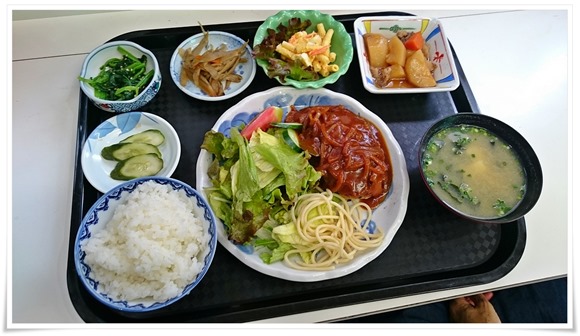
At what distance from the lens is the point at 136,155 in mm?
1811

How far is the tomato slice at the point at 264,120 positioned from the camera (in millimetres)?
1858

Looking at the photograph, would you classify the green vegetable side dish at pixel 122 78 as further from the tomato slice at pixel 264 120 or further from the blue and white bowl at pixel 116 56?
the tomato slice at pixel 264 120

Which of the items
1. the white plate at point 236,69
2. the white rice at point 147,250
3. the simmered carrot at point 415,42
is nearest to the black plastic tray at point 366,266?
the white plate at point 236,69

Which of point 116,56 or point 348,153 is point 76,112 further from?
point 348,153

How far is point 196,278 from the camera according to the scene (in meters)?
1.46

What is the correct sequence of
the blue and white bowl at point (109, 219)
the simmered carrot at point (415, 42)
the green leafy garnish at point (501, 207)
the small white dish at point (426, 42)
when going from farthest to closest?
the simmered carrot at point (415, 42)
the small white dish at point (426, 42)
the green leafy garnish at point (501, 207)
the blue and white bowl at point (109, 219)

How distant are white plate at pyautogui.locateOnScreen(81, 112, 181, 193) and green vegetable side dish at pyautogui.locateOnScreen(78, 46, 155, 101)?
4.8 inches

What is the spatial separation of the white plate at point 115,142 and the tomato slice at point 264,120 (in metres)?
0.33

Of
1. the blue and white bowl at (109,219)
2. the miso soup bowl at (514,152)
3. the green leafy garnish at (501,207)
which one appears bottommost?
the blue and white bowl at (109,219)

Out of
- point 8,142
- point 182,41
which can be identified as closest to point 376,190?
point 182,41

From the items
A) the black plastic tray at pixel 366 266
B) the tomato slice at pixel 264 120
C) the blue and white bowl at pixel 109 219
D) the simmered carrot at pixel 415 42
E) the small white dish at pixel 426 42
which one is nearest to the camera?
the blue and white bowl at pixel 109 219

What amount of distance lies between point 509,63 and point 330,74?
1.13 m

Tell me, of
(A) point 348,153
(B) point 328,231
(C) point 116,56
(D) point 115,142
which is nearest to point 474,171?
(A) point 348,153

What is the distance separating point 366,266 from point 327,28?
1.28 metres
